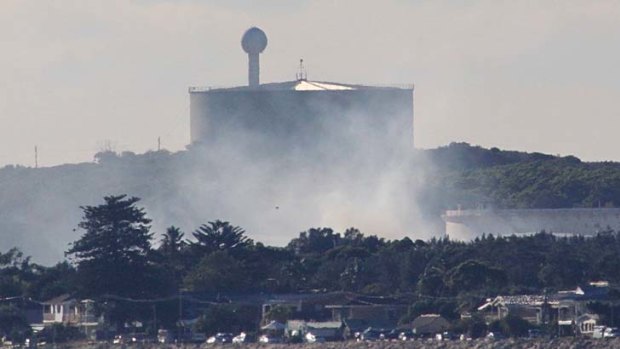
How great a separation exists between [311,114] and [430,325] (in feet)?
180

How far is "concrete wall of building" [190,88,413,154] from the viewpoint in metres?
128

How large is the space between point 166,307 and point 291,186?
53740mm

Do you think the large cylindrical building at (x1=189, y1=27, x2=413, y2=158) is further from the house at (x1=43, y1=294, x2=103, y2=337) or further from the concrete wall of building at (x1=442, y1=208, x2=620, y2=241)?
the house at (x1=43, y1=294, x2=103, y2=337)

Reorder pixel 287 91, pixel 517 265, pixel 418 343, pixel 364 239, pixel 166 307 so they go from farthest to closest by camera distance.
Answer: pixel 287 91 → pixel 364 239 → pixel 517 265 → pixel 166 307 → pixel 418 343

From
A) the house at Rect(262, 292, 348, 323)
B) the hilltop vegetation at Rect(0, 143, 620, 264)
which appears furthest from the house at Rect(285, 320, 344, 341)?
the hilltop vegetation at Rect(0, 143, 620, 264)

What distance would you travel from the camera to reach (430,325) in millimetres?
75812

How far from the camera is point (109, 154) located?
144250mm

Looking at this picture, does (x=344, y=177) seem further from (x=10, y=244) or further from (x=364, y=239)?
(x=364, y=239)

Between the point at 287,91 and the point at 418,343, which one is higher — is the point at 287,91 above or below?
above

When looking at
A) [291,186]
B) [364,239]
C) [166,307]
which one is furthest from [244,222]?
[166,307]

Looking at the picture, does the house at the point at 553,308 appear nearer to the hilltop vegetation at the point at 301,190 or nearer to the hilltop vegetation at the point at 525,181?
the hilltop vegetation at the point at 301,190

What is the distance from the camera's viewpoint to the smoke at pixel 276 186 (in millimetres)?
125812

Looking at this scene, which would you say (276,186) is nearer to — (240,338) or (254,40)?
(254,40)

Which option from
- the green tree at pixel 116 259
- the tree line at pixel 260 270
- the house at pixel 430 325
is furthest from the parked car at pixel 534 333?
the green tree at pixel 116 259
